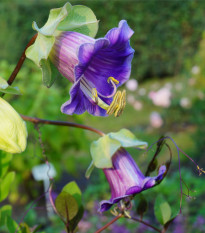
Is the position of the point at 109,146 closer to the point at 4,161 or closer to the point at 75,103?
the point at 75,103

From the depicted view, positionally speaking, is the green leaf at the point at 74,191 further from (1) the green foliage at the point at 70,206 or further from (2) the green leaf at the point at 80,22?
(2) the green leaf at the point at 80,22

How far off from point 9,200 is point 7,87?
256 centimetres

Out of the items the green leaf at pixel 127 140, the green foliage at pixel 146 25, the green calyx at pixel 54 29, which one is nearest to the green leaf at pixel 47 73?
the green calyx at pixel 54 29

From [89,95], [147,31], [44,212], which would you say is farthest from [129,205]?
[147,31]

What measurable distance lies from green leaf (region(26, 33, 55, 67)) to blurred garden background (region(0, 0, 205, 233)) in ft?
4.72

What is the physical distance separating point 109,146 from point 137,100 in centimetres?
435

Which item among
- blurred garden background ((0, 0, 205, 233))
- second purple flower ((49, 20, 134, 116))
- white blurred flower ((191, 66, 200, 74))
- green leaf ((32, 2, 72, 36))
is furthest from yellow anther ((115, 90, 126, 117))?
white blurred flower ((191, 66, 200, 74))

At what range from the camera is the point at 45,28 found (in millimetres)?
481

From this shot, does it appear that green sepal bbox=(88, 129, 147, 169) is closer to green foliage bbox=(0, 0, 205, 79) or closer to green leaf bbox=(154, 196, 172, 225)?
green leaf bbox=(154, 196, 172, 225)

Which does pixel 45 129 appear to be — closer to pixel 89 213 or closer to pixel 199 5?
pixel 89 213

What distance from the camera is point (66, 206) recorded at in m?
0.50

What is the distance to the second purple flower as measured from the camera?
458 millimetres

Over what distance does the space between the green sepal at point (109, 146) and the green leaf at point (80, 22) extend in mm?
132

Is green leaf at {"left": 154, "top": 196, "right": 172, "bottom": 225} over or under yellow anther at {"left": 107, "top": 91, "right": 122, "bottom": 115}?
under
